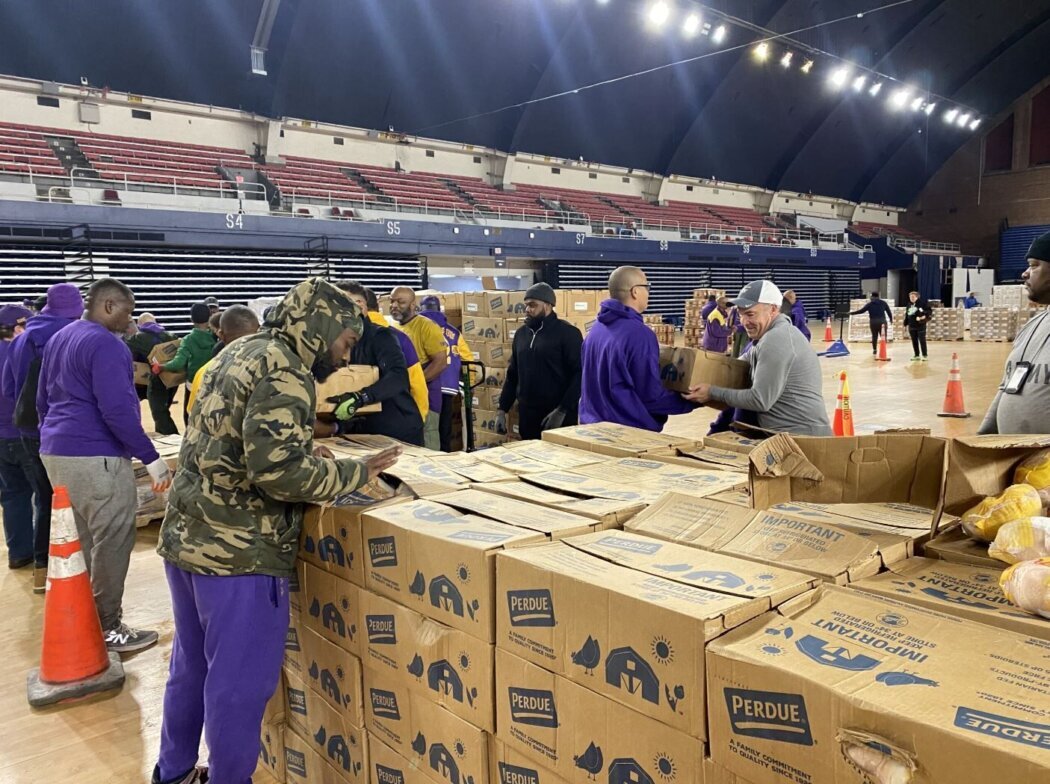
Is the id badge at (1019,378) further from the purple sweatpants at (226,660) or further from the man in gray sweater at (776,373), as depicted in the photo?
the purple sweatpants at (226,660)

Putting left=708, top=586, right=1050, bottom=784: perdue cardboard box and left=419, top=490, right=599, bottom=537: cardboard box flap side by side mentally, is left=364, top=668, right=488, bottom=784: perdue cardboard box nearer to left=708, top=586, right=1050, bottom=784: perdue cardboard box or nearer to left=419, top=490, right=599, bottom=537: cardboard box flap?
left=419, top=490, right=599, bottom=537: cardboard box flap

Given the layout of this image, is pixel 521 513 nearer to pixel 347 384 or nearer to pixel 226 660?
pixel 226 660

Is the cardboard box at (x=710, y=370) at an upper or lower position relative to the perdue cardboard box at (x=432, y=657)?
upper

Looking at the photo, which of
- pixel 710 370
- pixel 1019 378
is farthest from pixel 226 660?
pixel 1019 378

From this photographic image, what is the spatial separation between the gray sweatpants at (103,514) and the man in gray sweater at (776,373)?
279 cm

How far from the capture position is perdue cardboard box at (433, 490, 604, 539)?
5.66ft

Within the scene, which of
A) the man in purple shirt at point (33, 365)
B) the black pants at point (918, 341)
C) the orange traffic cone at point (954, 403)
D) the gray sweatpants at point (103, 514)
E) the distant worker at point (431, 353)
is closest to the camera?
the gray sweatpants at point (103, 514)

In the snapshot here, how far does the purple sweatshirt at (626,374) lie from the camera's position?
3.47 metres

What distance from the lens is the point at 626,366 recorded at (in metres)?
3.50

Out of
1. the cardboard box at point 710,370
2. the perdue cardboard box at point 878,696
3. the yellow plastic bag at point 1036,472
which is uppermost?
the cardboard box at point 710,370

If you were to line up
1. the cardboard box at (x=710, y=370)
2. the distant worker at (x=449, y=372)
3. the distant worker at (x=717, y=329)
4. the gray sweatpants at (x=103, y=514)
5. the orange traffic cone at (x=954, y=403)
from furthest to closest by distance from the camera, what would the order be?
1. the distant worker at (x=717, y=329)
2. the orange traffic cone at (x=954, y=403)
3. the distant worker at (x=449, y=372)
4. the cardboard box at (x=710, y=370)
5. the gray sweatpants at (x=103, y=514)

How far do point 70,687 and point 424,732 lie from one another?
211 cm

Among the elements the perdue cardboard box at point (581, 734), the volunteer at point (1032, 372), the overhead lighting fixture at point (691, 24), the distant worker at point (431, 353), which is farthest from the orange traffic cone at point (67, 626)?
the overhead lighting fixture at point (691, 24)

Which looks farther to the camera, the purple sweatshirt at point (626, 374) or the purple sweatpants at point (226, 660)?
the purple sweatshirt at point (626, 374)
